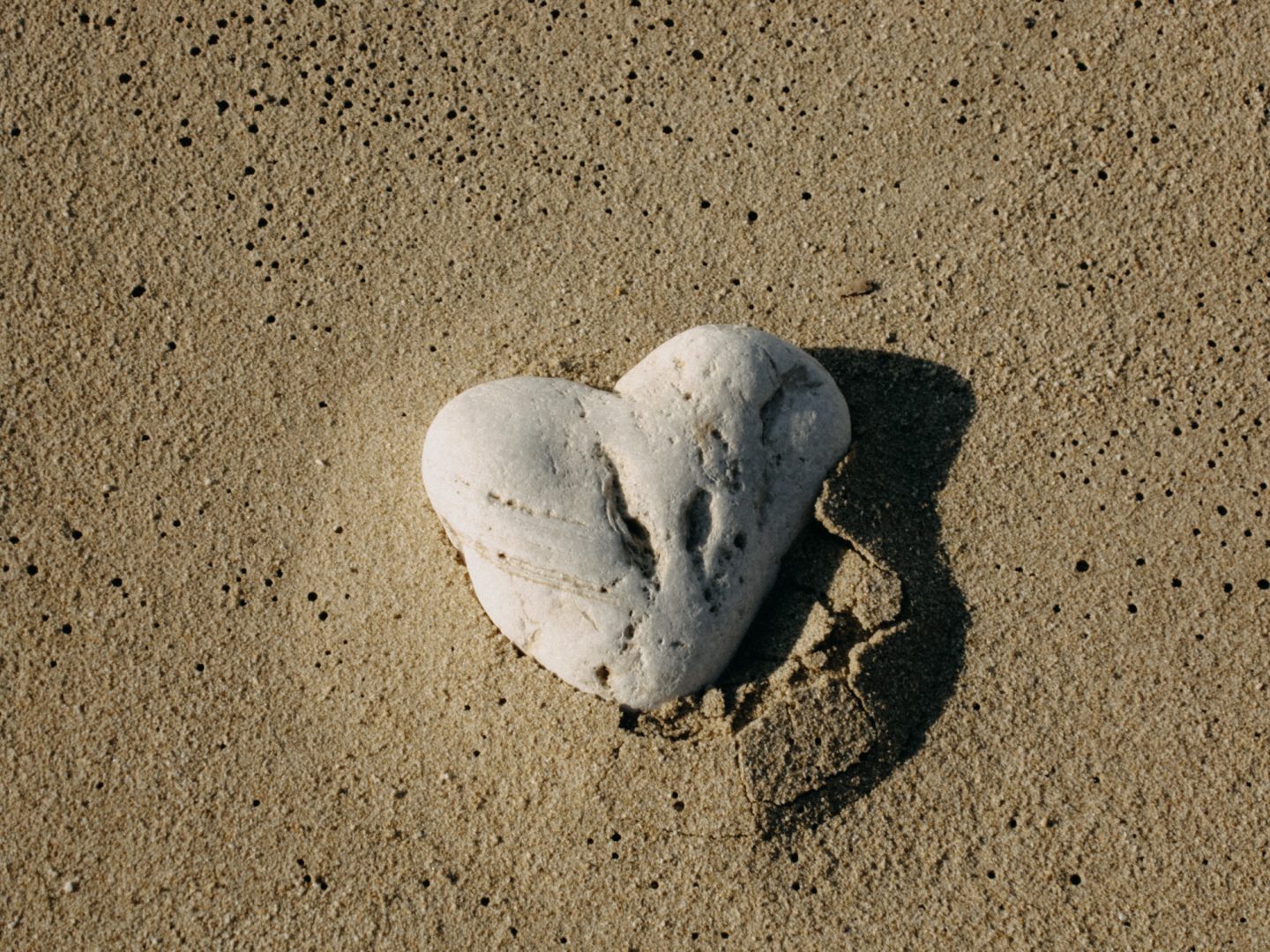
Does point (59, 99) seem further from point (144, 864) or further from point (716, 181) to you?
point (144, 864)

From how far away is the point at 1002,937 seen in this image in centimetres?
284

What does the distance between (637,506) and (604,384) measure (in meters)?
0.47

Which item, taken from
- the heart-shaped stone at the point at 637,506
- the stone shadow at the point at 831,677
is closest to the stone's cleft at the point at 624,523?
the heart-shaped stone at the point at 637,506

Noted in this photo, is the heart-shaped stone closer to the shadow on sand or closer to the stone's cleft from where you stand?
the stone's cleft

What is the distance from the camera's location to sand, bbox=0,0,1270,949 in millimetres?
2885

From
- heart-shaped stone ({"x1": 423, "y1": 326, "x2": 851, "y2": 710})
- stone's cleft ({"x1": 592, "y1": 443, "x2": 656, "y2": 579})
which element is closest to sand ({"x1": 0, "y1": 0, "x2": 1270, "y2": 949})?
heart-shaped stone ({"x1": 423, "y1": 326, "x2": 851, "y2": 710})

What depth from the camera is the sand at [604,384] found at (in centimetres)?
288

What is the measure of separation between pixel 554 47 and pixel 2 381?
1.74 metres

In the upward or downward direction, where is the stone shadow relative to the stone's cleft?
downward

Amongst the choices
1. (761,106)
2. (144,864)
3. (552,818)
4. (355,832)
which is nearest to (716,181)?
(761,106)

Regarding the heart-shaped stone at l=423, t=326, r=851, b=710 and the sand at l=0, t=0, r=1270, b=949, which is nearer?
the heart-shaped stone at l=423, t=326, r=851, b=710

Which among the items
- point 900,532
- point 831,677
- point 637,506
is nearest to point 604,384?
point 637,506

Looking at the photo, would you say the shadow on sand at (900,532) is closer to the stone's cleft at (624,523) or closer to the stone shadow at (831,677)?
the stone shadow at (831,677)

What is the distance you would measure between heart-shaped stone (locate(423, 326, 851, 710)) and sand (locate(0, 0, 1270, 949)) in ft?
0.47
